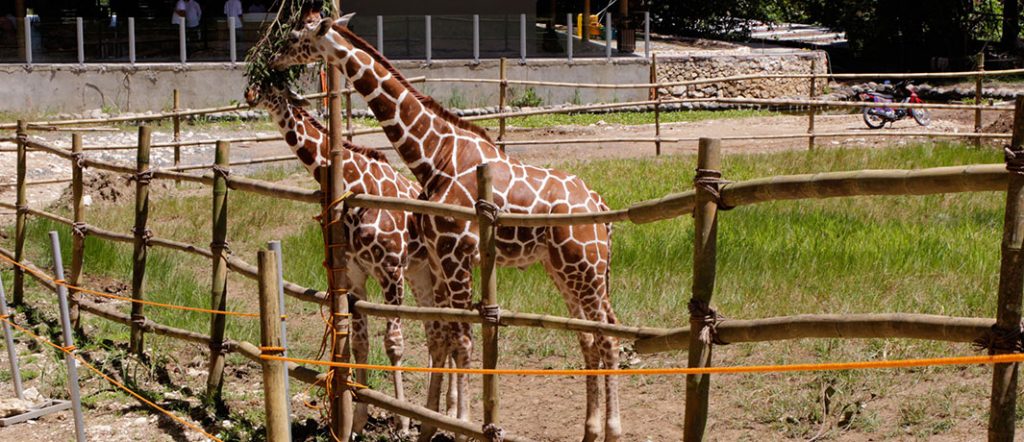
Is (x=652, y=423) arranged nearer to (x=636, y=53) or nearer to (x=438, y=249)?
(x=438, y=249)

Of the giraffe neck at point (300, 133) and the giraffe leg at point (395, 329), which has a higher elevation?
the giraffe neck at point (300, 133)

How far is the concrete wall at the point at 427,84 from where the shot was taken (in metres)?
18.2

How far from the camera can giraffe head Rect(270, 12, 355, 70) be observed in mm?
5859

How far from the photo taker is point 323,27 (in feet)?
19.2

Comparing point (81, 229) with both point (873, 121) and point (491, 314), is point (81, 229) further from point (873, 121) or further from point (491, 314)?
point (873, 121)

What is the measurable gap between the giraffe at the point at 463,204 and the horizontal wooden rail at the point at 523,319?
0.39m

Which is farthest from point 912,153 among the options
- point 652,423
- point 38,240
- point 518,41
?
point 518,41

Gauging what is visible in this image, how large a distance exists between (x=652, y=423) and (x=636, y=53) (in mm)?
17367

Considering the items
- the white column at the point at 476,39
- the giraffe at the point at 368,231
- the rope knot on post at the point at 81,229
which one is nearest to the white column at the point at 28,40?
the white column at the point at 476,39

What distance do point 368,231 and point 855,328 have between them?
2938 millimetres

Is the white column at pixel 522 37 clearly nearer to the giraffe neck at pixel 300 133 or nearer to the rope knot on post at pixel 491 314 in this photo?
the giraffe neck at pixel 300 133

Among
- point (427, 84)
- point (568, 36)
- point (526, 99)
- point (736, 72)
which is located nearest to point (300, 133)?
point (427, 84)

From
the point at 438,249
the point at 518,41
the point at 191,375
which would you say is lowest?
the point at 191,375

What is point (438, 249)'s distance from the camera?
573cm
